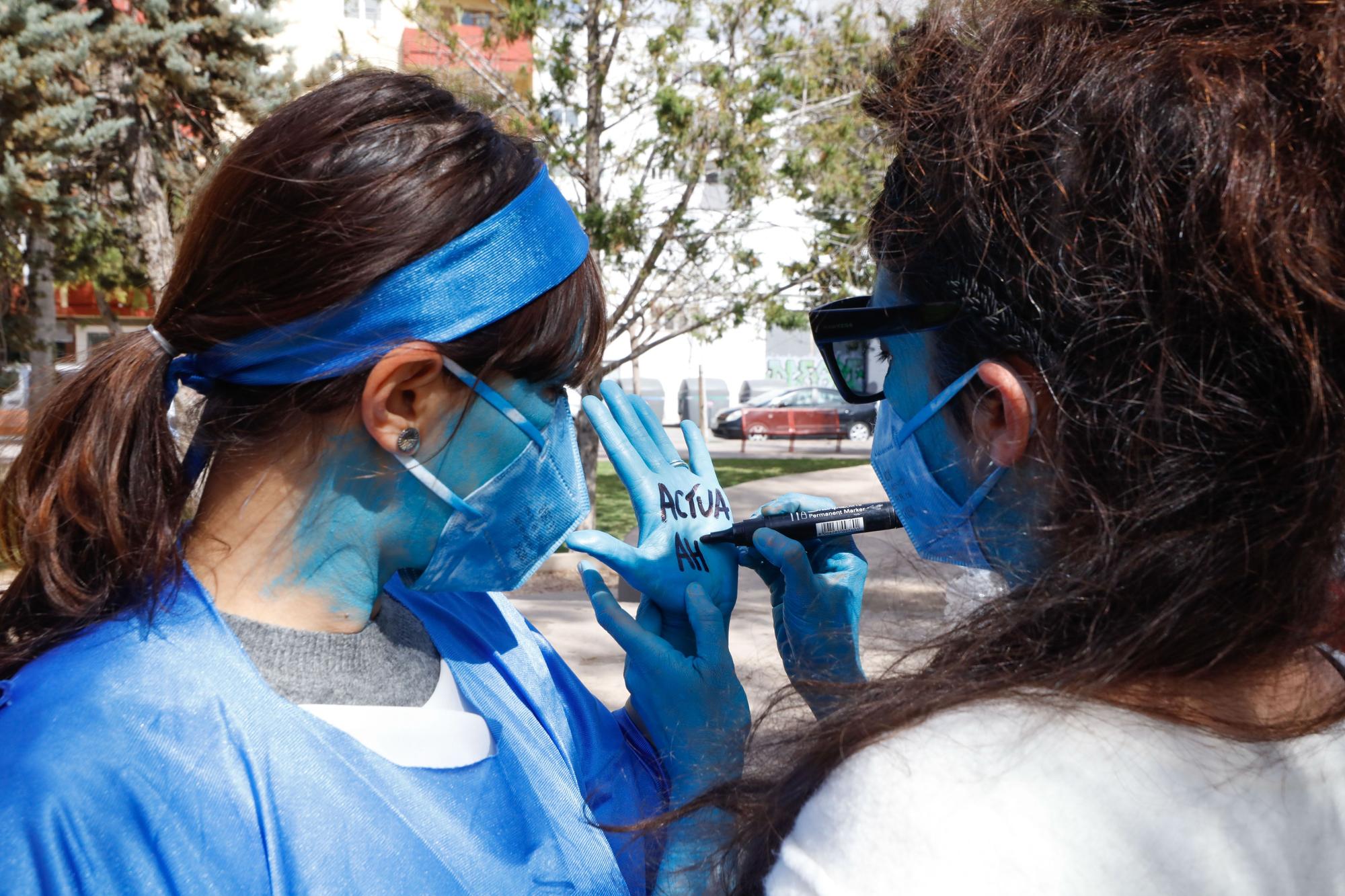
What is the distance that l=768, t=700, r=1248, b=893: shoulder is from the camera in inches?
30.7

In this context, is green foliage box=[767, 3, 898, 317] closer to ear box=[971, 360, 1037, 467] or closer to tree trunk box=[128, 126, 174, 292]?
tree trunk box=[128, 126, 174, 292]

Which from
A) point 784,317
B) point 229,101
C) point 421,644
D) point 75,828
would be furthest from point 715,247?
point 75,828

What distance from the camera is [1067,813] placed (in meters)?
0.81

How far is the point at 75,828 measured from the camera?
1100mm

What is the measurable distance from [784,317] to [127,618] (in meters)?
7.91

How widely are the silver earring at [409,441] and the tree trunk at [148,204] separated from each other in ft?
32.1

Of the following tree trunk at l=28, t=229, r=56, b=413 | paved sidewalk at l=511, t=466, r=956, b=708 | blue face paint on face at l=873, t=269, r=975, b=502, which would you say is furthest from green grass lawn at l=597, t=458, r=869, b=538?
blue face paint on face at l=873, t=269, r=975, b=502

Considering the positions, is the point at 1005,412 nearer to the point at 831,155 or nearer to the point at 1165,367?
the point at 1165,367

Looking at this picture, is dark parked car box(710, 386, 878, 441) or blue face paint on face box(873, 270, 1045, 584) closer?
blue face paint on face box(873, 270, 1045, 584)

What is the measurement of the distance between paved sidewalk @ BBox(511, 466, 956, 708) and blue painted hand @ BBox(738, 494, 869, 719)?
0.18 ft

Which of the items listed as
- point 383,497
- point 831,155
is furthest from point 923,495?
point 831,155

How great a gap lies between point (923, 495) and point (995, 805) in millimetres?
695

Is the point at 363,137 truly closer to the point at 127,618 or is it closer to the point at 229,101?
the point at 127,618

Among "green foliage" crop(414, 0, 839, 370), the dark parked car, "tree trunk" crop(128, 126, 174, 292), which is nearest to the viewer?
"green foliage" crop(414, 0, 839, 370)
